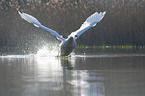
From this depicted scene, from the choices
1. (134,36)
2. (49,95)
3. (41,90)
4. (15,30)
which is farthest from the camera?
(15,30)

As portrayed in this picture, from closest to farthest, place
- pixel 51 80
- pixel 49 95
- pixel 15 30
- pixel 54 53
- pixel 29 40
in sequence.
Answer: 1. pixel 49 95
2. pixel 51 80
3. pixel 54 53
4. pixel 15 30
5. pixel 29 40

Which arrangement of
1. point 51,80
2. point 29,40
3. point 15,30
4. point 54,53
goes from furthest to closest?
point 29,40 → point 15,30 → point 54,53 → point 51,80

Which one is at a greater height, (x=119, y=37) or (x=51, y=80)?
(x=119, y=37)

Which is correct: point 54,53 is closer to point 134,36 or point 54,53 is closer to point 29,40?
point 134,36

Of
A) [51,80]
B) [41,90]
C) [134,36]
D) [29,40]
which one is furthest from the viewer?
[29,40]

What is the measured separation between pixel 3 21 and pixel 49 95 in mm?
44395

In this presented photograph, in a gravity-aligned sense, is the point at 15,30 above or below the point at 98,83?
above

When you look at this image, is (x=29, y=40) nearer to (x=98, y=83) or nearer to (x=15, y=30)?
(x=15, y=30)

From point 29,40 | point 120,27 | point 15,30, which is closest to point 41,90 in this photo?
point 120,27

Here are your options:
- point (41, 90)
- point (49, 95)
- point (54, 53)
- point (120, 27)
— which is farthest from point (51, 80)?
point (120, 27)

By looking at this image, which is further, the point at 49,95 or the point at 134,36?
the point at 134,36

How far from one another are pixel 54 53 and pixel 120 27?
19.5 m

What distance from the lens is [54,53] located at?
2980cm

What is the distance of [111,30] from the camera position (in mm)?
48344
